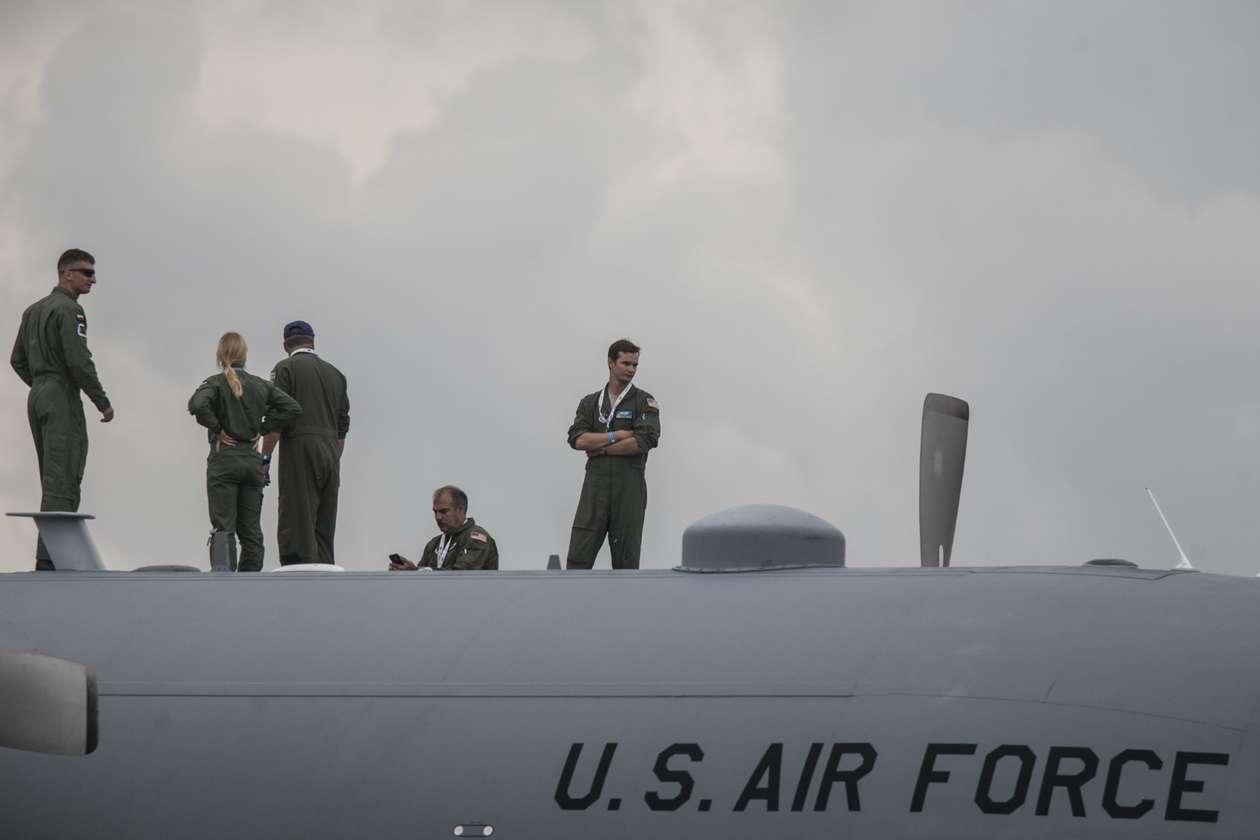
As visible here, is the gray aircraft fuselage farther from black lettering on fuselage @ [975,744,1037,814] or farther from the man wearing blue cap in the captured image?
the man wearing blue cap

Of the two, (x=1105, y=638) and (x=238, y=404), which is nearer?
(x=1105, y=638)

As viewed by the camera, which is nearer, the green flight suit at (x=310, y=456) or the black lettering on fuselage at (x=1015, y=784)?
the black lettering on fuselage at (x=1015, y=784)

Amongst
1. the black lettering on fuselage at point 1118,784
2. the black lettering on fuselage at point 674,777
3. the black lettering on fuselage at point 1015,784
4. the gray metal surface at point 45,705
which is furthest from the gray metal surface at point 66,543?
the black lettering on fuselage at point 1118,784

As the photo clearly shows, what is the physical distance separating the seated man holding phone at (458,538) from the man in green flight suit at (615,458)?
1012 mm

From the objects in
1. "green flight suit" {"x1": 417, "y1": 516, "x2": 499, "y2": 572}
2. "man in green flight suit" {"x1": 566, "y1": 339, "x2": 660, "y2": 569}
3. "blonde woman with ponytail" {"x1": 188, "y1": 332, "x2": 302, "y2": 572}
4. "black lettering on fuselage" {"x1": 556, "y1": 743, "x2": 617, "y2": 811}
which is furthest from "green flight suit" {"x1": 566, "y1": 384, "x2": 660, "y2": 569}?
"black lettering on fuselage" {"x1": 556, "y1": 743, "x2": 617, "y2": 811}

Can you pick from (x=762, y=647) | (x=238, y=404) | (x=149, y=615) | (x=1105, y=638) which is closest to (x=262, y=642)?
(x=149, y=615)

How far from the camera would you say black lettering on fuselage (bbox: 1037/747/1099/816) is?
278 inches

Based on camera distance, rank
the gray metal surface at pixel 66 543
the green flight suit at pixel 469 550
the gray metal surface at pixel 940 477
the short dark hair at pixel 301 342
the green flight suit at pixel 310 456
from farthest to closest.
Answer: the short dark hair at pixel 301 342, the green flight suit at pixel 310 456, the green flight suit at pixel 469 550, the gray metal surface at pixel 940 477, the gray metal surface at pixel 66 543

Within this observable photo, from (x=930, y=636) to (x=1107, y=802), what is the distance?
1053 mm

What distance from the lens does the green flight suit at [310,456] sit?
15.7 meters

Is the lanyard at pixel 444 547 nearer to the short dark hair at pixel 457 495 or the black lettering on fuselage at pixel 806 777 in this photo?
the short dark hair at pixel 457 495

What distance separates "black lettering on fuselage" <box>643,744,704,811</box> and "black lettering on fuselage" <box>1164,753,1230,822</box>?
1.88m

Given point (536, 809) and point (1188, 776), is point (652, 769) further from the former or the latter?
point (1188, 776)

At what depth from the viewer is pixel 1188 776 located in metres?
7.01
